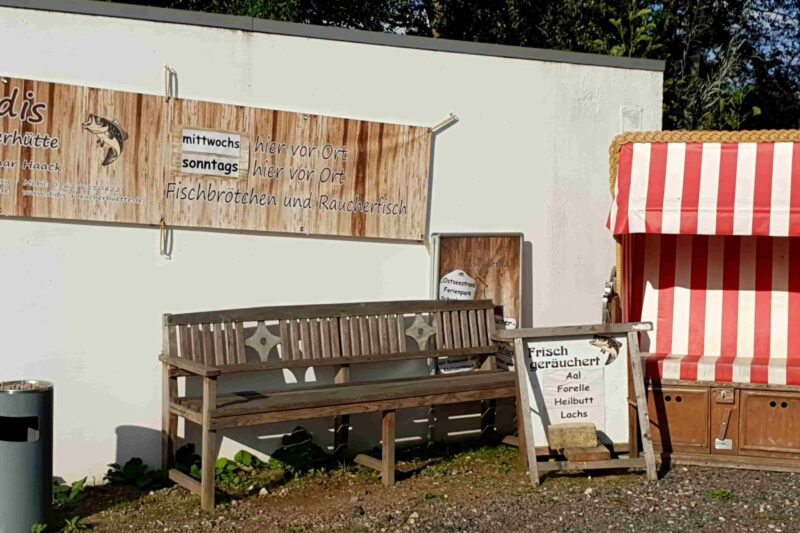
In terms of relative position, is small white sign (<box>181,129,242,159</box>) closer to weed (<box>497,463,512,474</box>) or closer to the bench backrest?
the bench backrest

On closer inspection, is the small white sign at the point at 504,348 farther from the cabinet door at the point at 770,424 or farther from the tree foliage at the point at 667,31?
the tree foliage at the point at 667,31

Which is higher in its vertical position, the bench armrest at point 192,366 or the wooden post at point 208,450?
the bench armrest at point 192,366

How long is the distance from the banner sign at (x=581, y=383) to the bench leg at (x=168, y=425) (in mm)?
2400

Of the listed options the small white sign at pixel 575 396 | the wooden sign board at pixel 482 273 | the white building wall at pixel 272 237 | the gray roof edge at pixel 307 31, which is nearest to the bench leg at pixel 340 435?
the white building wall at pixel 272 237

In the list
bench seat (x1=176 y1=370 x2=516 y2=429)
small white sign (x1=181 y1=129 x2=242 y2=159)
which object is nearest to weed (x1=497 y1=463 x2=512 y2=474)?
bench seat (x1=176 y1=370 x2=516 y2=429)

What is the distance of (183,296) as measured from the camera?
6758 millimetres

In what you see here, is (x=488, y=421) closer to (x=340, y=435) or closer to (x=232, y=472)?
(x=340, y=435)

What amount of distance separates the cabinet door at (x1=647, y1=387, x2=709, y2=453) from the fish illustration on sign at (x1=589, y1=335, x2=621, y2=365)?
0.44 meters

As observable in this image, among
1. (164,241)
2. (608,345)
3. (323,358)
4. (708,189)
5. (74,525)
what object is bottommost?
(74,525)

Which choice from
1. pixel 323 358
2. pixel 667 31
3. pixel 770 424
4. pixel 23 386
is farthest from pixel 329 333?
pixel 667 31

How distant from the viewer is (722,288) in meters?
7.77

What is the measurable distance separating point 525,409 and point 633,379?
2.83 feet

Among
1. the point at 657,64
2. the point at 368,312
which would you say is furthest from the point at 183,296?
the point at 657,64

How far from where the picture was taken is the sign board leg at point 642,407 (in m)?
6.60
